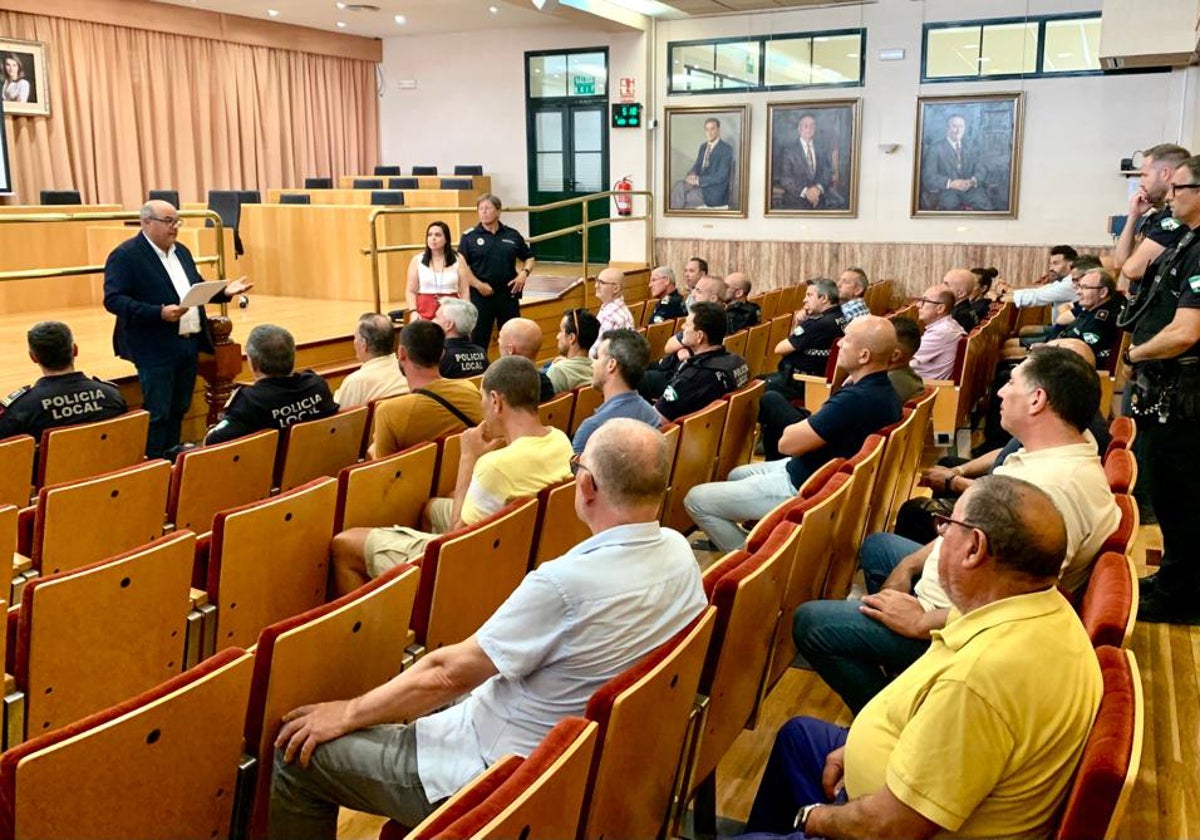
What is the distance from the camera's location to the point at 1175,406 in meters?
3.48

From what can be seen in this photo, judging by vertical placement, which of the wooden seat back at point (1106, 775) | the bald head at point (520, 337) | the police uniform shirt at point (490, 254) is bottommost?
the wooden seat back at point (1106, 775)

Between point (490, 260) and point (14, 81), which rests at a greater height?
point (14, 81)

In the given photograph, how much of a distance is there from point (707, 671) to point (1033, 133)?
33.0 feet

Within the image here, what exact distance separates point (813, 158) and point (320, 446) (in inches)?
352

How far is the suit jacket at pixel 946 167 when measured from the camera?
1076cm

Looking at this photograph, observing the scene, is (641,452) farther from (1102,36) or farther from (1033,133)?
(1033,133)

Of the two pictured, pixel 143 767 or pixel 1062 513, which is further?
pixel 1062 513

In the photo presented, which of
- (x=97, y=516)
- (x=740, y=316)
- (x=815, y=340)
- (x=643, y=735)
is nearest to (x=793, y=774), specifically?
(x=643, y=735)

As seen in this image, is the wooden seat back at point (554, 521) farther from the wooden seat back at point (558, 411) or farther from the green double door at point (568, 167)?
the green double door at point (568, 167)

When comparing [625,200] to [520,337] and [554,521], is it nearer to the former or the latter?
[520,337]

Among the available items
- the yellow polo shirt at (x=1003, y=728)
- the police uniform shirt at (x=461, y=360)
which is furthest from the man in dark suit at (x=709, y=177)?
the yellow polo shirt at (x=1003, y=728)

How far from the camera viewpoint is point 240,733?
1830 mm

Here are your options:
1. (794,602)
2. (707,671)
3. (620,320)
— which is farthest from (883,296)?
(707,671)

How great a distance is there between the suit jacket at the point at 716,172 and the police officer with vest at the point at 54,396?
9028 millimetres
